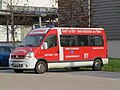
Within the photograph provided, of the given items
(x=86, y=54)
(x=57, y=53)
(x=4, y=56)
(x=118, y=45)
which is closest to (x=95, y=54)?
(x=86, y=54)

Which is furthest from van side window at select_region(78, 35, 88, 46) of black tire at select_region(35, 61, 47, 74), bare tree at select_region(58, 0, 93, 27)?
bare tree at select_region(58, 0, 93, 27)

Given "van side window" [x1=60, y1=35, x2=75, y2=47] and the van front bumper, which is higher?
"van side window" [x1=60, y1=35, x2=75, y2=47]

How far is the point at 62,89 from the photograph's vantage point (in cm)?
1415

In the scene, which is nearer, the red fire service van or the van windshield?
the red fire service van

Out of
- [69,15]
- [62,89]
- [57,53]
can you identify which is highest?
[69,15]

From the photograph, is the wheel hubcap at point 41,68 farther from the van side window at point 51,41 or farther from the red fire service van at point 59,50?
the van side window at point 51,41

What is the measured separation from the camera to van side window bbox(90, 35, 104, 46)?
24.6 m

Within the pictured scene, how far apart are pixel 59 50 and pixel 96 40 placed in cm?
307

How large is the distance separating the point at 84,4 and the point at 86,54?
1248cm

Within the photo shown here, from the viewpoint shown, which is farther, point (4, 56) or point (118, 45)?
point (118, 45)

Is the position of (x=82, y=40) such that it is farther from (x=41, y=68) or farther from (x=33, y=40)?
(x=41, y=68)

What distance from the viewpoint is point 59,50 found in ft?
74.7

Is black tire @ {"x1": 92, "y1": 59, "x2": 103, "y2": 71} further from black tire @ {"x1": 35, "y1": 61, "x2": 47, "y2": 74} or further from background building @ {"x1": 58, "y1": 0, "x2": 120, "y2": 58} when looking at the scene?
background building @ {"x1": 58, "y1": 0, "x2": 120, "y2": 58}

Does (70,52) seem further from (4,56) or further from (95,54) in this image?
(4,56)
